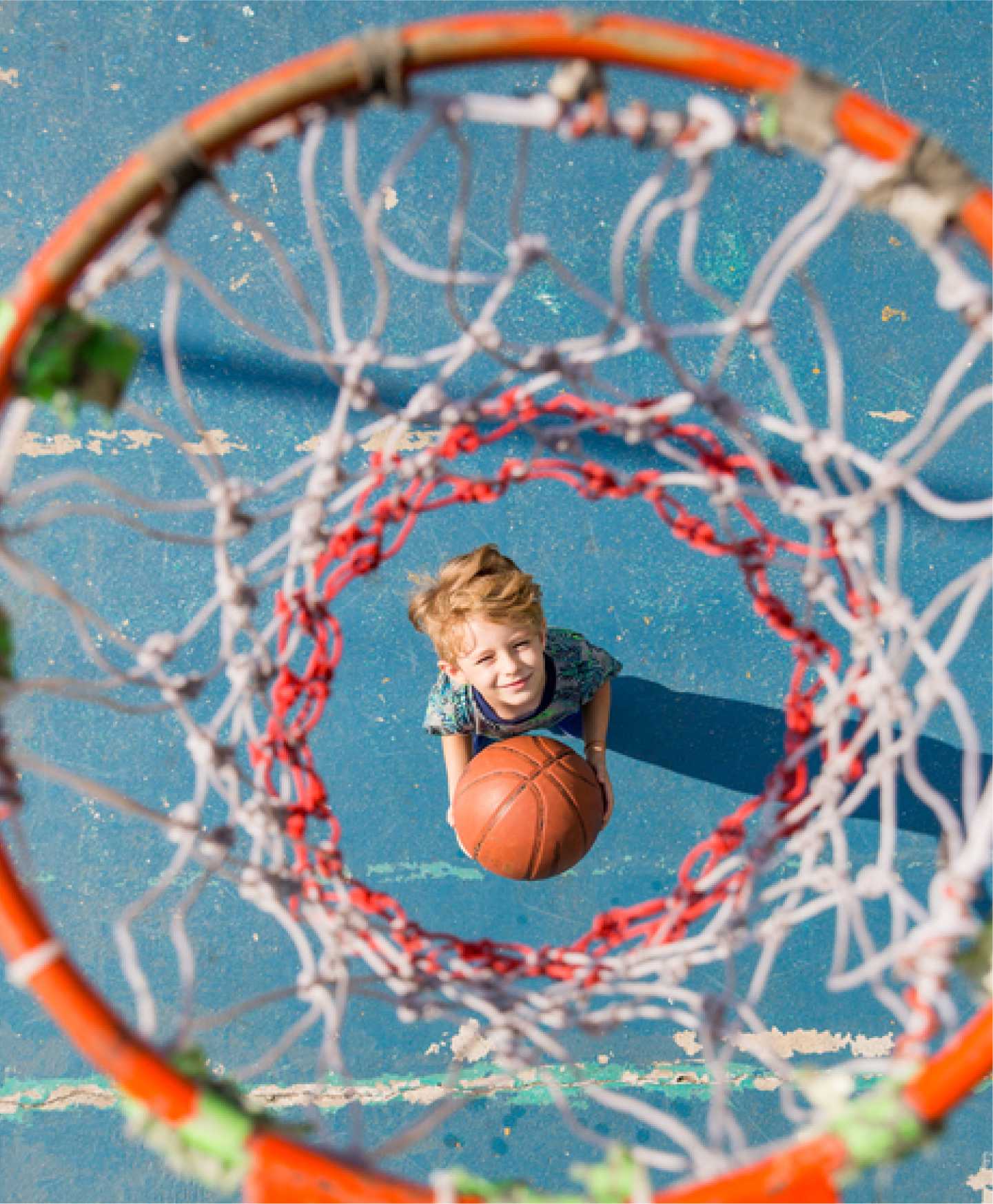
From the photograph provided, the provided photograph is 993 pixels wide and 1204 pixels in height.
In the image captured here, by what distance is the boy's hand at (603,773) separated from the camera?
1902 millimetres

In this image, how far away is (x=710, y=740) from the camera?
2.09 metres

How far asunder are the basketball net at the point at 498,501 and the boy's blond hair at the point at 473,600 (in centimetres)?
16

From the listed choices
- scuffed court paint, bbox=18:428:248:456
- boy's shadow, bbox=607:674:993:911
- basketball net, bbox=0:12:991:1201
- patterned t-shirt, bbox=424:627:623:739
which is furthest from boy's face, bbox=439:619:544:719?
scuffed court paint, bbox=18:428:248:456

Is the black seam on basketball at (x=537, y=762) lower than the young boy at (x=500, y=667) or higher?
lower

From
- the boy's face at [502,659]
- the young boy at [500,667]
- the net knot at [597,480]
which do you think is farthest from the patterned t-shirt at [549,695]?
the net knot at [597,480]

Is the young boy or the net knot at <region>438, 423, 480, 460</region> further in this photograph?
the young boy

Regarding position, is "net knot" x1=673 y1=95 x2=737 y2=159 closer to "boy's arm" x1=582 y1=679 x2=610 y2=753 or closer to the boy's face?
the boy's face

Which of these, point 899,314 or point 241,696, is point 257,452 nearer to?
point 241,696

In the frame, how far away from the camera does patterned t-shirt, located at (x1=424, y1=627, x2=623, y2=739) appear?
1.90 metres

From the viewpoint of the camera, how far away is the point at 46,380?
1066mm

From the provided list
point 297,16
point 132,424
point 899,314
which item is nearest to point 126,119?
point 297,16

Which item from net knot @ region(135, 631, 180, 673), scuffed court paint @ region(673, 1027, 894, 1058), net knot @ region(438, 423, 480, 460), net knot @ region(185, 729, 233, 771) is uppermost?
net knot @ region(438, 423, 480, 460)

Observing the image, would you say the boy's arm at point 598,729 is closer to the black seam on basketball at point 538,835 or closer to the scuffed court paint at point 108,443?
the black seam on basketball at point 538,835

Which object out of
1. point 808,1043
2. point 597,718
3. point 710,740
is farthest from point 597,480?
point 808,1043
